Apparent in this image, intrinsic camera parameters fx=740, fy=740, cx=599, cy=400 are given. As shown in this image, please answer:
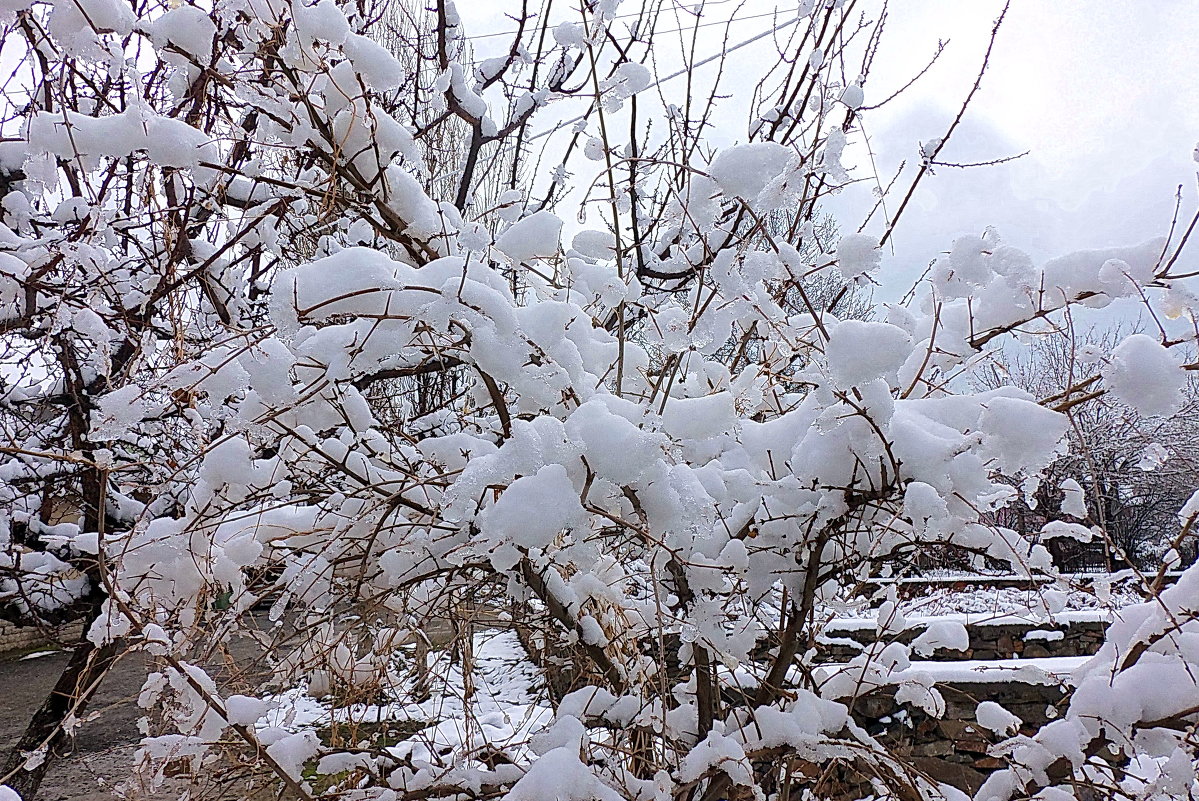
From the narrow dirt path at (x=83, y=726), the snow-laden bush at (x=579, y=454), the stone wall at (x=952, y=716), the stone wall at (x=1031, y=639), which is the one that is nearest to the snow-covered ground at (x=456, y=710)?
the snow-laden bush at (x=579, y=454)

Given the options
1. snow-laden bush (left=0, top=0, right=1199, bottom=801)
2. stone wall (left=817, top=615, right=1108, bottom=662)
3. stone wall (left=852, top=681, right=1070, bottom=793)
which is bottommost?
stone wall (left=852, top=681, right=1070, bottom=793)

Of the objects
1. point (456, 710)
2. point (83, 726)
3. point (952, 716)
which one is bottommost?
point (952, 716)

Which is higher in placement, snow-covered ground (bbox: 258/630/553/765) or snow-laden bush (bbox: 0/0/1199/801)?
snow-laden bush (bbox: 0/0/1199/801)

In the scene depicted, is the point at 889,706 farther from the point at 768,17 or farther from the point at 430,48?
the point at 430,48

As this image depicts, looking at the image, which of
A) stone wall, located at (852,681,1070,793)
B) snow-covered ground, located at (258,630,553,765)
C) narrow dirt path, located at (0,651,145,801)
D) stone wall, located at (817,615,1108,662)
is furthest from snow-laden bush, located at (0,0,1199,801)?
stone wall, located at (817,615,1108,662)

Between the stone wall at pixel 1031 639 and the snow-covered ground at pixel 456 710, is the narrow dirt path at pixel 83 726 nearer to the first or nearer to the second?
the snow-covered ground at pixel 456 710

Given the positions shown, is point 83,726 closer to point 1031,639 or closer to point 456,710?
point 456,710

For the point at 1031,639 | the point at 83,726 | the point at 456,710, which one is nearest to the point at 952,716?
the point at 1031,639

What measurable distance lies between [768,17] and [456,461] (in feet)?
5.25

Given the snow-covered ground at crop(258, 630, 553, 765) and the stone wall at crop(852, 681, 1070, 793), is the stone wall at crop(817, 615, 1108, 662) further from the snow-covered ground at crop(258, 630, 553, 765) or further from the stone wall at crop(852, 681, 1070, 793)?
the snow-covered ground at crop(258, 630, 553, 765)

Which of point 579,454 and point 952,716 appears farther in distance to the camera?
point 952,716

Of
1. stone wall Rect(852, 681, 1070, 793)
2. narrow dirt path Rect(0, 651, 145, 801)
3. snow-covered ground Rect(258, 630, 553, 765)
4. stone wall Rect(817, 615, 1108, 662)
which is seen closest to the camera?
snow-covered ground Rect(258, 630, 553, 765)

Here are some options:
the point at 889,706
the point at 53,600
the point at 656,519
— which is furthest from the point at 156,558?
the point at 889,706

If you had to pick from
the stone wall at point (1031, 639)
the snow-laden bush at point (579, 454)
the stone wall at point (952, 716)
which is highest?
the snow-laden bush at point (579, 454)
